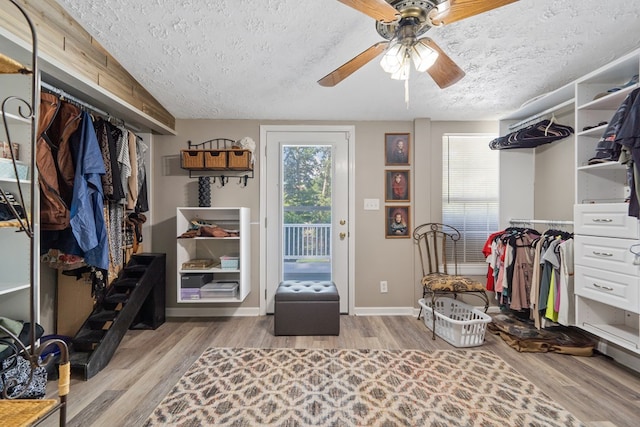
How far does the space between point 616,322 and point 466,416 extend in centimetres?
160

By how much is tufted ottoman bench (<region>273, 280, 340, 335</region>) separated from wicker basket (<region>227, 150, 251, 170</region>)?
54.1 inches

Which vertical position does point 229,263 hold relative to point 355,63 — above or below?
below

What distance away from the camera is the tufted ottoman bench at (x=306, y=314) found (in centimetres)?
282

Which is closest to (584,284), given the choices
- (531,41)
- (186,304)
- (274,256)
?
(531,41)

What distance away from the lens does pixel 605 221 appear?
7.04 feet

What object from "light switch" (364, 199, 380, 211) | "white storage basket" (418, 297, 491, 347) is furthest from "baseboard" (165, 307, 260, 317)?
"white storage basket" (418, 297, 491, 347)

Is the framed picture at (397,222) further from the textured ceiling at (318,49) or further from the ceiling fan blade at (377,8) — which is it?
the ceiling fan blade at (377,8)

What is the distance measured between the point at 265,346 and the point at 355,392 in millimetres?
981

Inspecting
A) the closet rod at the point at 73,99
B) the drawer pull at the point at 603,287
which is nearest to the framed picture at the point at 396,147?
the drawer pull at the point at 603,287

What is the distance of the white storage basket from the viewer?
101 inches

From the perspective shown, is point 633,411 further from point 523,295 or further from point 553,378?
point 523,295

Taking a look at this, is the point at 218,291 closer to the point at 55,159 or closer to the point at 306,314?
the point at 306,314

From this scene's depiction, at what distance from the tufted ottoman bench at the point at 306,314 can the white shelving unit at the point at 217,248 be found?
0.51m

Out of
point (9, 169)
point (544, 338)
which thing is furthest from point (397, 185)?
point (9, 169)
